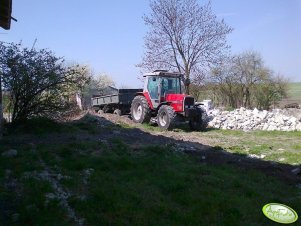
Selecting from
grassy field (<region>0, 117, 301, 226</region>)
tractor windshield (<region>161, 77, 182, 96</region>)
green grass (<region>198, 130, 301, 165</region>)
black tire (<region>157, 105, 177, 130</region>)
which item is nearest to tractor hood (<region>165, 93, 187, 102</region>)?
tractor windshield (<region>161, 77, 182, 96</region>)

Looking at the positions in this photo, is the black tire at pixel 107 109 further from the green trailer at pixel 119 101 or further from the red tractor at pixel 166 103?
the red tractor at pixel 166 103

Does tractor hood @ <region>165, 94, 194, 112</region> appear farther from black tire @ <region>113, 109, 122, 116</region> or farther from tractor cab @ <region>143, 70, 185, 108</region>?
black tire @ <region>113, 109, 122, 116</region>

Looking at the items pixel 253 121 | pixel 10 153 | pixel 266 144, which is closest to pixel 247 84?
pixel 253 121

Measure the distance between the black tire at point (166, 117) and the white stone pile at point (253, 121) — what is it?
3025mm

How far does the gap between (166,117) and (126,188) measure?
913 cm

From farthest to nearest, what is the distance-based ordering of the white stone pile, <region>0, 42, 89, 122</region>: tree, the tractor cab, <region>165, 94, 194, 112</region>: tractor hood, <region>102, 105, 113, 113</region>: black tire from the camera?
<region>102, 105, 113, 113</region>: black tire, the white stone pile, the tractor cab, <region>165, 94, 194, 112</region>: tractor hood, <region>0, 42, 89, 122</region>: tree

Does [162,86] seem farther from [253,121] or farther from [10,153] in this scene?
[10,153]

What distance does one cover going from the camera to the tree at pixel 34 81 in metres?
12.4

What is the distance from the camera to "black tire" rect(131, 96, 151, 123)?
16.3 m

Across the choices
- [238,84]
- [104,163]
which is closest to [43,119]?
[104,163]

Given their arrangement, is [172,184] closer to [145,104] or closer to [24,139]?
[24,139]

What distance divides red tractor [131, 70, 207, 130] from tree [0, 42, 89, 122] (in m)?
3.70

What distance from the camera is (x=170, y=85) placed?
634 inches

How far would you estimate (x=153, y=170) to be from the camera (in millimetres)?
7270
